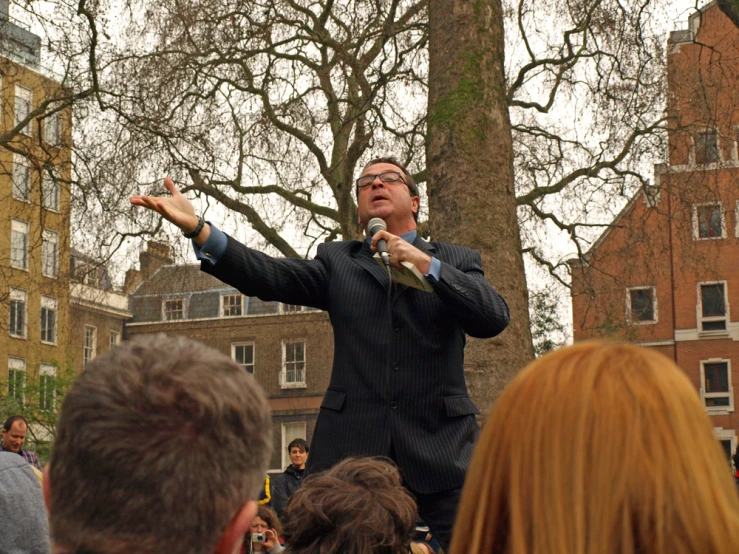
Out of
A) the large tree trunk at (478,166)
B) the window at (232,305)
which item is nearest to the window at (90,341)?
the window at (232,305)

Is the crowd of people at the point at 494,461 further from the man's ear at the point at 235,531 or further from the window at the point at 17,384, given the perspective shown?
the window at the point at 17,384

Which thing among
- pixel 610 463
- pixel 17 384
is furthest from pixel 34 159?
pixel 17 384

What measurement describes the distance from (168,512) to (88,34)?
532 inches

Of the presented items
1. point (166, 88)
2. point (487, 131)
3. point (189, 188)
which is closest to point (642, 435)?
point (487, 131)

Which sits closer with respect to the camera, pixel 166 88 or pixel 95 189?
pixel 95 189

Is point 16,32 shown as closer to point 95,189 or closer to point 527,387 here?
point 95,189

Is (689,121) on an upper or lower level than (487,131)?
upper

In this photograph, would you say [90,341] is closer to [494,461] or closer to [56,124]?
[56,124]

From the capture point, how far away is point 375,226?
4.46 metres

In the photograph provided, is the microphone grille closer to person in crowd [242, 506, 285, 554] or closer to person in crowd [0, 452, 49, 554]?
person in crowd [0, 452, 49, 554]

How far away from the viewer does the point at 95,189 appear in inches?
589

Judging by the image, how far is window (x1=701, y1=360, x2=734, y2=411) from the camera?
4212cm

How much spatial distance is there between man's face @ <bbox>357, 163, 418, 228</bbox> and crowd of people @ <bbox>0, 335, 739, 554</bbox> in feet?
9.66

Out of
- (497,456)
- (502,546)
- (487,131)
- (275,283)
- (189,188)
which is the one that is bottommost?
(502,546)
